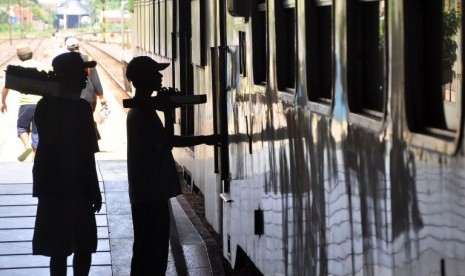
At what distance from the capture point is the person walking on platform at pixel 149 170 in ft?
21.6

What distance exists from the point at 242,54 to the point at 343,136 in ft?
8.93

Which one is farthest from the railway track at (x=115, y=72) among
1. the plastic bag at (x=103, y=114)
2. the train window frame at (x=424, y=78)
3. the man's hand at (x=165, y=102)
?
the train window frame at (x=424, y=78)

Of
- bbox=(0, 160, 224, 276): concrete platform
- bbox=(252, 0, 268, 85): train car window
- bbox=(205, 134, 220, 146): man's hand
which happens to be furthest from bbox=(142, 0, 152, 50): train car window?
bbox=(252, 0, 268, 85): train car window

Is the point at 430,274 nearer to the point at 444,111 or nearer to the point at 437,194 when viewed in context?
the point at 437,194

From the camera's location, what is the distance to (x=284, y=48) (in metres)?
5.52

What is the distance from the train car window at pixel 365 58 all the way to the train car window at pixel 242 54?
2680mm

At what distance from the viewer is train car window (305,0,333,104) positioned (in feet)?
15.2

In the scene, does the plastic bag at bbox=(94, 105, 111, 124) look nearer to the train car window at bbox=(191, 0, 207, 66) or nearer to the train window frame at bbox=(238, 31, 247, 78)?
the train car window at bbox=(191, 0, 207, 66)

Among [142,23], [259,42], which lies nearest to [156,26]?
[142,23]

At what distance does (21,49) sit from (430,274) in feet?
35.1

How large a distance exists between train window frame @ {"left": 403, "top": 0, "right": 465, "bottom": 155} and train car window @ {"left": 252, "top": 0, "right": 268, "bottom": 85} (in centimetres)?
291

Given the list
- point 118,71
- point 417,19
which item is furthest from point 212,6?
point 118,71

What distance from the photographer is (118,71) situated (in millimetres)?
48375

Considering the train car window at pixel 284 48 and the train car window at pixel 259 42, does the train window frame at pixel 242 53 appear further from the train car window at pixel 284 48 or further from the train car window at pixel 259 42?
the train car window at pixel 284 48
